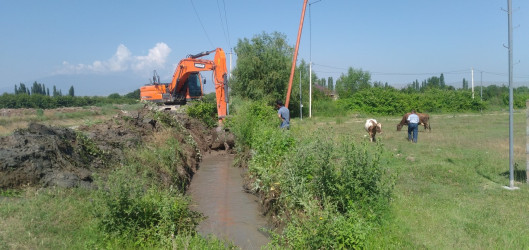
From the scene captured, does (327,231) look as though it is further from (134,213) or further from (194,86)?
(194,86)

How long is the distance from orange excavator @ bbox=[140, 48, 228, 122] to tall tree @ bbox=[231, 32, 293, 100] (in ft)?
38.8

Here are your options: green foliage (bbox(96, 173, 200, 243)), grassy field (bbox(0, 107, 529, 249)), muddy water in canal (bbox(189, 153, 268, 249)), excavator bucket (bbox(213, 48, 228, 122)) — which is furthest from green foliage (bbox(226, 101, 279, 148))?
green foliage (bbox(96, 173, 200, 243))

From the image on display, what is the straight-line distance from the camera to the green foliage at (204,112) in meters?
21.4

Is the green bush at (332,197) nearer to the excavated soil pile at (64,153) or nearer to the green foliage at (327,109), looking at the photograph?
the excavated soil pile at (64,153)

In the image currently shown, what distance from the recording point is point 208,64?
2106 centimetres

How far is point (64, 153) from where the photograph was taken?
27.1ft

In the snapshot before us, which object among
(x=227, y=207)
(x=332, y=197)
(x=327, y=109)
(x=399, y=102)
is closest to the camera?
(x=332, y=197)

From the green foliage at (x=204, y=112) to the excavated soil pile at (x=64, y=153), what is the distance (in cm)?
724

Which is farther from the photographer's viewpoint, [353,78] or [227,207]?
[353,78]

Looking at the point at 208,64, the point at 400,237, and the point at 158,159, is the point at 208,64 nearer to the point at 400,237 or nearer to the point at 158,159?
the point at 158,159

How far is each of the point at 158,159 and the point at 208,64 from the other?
1100cm

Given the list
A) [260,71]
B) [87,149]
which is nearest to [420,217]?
[87,149]

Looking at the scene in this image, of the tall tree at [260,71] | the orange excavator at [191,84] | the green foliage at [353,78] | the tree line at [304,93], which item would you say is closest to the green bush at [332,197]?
the orange excavator at [191,84]

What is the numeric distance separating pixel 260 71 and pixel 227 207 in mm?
28604
